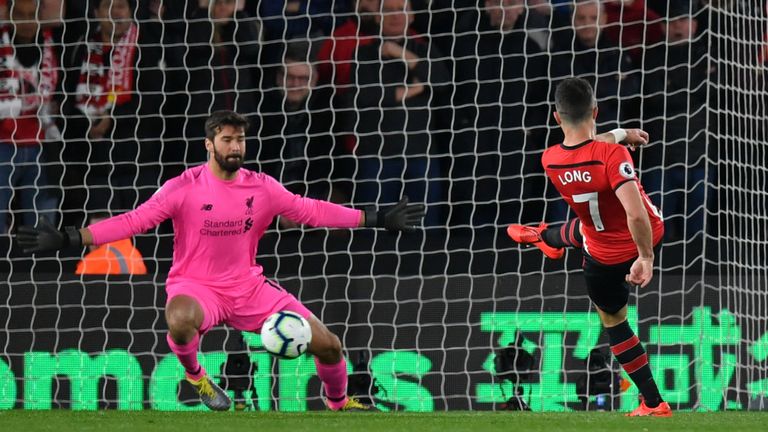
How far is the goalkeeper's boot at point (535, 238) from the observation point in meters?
7.93

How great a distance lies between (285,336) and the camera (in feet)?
23.0

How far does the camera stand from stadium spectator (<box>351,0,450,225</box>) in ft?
32.4

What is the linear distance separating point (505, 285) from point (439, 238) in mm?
653

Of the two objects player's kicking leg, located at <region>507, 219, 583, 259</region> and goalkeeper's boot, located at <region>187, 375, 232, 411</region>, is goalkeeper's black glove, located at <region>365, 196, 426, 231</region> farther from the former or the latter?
goalkeeper's boot, located at <region>187, 375, 232, 411</region>

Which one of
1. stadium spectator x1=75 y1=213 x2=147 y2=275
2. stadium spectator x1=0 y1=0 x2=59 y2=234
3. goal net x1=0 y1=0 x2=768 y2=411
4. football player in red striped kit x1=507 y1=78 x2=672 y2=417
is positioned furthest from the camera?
stadium spectator x1=0 y1=0 x2=59 y2=234

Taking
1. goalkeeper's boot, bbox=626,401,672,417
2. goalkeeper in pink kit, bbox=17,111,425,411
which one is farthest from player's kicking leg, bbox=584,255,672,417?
goalkeeper in pink kit, bbox=17,111,425,411

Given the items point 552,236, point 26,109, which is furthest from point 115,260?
point 552,236

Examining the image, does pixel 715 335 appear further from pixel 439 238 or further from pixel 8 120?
pixel 8 120

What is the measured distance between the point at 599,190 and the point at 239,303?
2017 mm

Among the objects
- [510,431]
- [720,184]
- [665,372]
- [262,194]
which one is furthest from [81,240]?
[720,184]

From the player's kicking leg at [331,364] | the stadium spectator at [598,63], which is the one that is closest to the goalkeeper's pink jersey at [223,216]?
the player's kicking leg at [331,364]

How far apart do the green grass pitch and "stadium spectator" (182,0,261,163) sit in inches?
119

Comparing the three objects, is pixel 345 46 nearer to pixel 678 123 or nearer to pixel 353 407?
pixel 678 123

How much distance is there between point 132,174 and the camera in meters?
9.87
